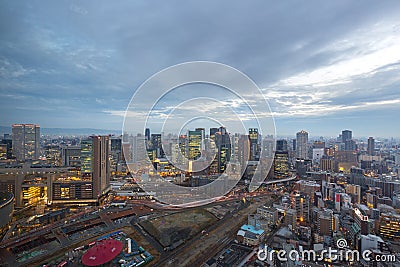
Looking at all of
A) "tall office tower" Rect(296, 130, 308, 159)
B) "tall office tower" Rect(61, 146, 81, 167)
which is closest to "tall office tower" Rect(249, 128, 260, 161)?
"tall office tower" Rect(296, 130, 308, 159)

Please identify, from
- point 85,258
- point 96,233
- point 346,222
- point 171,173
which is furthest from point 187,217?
point 171,173

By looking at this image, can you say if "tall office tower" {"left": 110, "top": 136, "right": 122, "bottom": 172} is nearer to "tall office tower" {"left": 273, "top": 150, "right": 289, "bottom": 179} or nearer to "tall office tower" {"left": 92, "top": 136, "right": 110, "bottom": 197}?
"tall office tower" {"left": 92, "top": 136, "right": 110, "bottom": 197}

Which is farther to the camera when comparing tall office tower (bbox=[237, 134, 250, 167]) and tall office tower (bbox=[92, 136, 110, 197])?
tall office tower (bbox=[237, 134, 250, 167])

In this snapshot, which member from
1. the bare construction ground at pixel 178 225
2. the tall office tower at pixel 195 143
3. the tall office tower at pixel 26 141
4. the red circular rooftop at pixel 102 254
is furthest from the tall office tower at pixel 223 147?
the tall office tower at pixel 26 141

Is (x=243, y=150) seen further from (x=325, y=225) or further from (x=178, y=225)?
(x=178, y=225)

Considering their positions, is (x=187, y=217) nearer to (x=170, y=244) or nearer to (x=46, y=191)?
(x=170, y=244)

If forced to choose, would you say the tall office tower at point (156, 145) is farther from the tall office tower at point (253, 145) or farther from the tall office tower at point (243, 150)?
the tall office tower at point (253, 145)

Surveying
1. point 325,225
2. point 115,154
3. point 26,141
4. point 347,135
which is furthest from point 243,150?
point 347,135
